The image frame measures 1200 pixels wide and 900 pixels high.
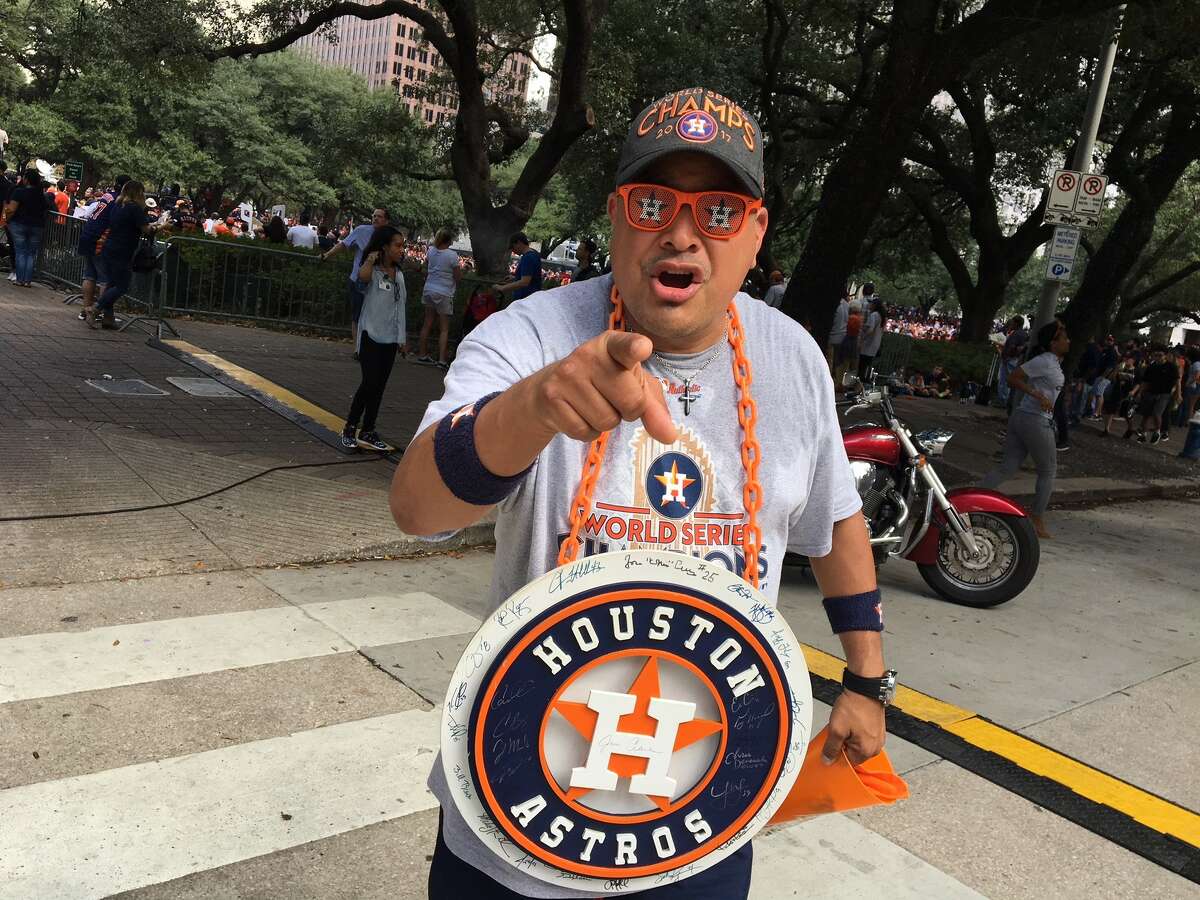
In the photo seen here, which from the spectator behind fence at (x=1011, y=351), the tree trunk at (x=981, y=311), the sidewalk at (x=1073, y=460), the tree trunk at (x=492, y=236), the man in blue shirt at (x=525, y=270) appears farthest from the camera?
the tree trunk at (x=981, y=311)

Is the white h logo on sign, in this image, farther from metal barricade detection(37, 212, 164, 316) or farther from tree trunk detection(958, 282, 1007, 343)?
tree trunk detection(958, 282, 1007, 343)

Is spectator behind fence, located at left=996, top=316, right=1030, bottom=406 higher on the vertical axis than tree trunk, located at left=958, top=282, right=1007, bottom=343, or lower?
lower

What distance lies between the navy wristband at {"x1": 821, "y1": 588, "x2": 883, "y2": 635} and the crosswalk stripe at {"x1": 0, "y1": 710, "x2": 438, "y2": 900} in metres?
1.84

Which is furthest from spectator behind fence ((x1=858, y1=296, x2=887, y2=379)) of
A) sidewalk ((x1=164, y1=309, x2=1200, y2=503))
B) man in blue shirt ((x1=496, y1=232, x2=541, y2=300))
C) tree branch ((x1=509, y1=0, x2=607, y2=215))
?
man in blue shirt ((x1=496, y1=232, x2=541, y2=300))

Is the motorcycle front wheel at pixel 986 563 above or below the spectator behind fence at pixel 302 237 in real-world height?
below

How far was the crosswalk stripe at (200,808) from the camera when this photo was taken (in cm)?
277

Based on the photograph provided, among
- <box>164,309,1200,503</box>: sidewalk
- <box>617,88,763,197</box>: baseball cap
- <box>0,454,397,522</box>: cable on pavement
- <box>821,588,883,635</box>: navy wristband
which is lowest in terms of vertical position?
<box>0,454,397,522</box>: cable on pavement

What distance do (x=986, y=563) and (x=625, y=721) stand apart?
5.67 metres

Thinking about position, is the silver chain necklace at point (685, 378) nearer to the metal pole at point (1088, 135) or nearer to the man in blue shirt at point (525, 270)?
the man in blue shirt at point (525, 270)

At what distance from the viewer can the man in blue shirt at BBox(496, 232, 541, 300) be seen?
12711 millimetres

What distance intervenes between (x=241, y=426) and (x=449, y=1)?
907cm

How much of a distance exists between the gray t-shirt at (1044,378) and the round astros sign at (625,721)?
801 cm

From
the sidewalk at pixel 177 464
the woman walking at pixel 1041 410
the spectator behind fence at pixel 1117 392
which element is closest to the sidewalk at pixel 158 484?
the sidewalk at pixel 177 464

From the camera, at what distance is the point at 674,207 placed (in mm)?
1526
